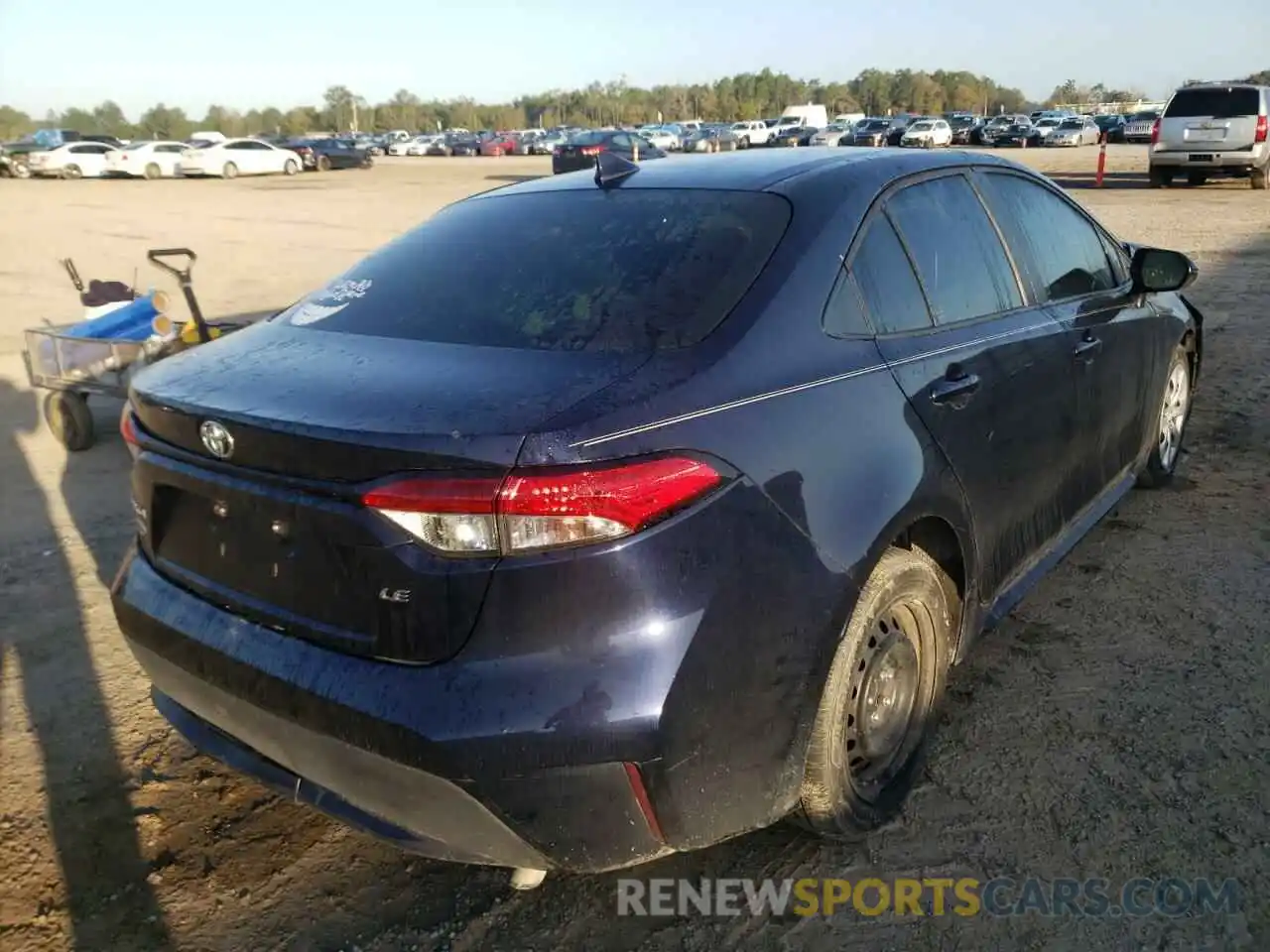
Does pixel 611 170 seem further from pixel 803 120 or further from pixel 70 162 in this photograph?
pixel 803 120

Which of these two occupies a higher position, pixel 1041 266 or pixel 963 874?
pixel 1041 266

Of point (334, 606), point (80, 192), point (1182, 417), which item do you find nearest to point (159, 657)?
point (334, 606)

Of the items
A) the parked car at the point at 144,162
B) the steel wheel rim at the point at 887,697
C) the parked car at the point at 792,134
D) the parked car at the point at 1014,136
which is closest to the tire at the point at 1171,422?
the steel wheel rim at the point at 887,697

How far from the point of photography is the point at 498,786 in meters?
1.88

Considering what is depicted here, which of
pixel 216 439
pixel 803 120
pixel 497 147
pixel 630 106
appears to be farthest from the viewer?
pixel 630 106

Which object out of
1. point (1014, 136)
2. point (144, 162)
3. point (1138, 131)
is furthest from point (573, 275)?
point (1138, 131)

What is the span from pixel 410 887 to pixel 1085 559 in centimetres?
314

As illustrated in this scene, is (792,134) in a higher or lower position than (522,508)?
higher

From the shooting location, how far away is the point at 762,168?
9.57 feet

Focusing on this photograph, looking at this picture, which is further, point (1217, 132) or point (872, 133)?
point (872, 133)

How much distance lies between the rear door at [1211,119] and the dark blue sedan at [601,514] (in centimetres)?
2022

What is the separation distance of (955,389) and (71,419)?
18.4 ft

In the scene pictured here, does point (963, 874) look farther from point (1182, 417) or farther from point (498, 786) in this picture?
point (1182, 417)

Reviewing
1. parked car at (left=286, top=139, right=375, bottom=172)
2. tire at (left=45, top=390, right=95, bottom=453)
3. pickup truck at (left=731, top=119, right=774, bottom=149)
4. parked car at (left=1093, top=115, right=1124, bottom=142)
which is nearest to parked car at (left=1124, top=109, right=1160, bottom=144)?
parked car at (left=1093, top=115, right=1124, bottom=142)
